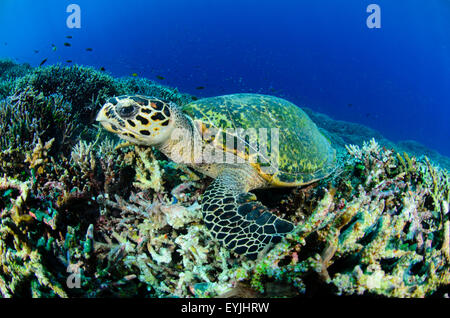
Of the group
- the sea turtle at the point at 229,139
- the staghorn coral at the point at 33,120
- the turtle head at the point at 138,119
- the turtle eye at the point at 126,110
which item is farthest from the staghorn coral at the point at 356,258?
the staghorn coral at the point at 33,120

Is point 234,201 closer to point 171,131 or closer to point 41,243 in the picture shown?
point 171,131

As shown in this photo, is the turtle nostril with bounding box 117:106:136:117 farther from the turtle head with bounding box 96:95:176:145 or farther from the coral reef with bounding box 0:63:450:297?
the coral reef with bounding box 0:63:450:297

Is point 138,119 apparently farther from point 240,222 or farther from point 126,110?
point 240,222

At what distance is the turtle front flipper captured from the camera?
1.53 meters

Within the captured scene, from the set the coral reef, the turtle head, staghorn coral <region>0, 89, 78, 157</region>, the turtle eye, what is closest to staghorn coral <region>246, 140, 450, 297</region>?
the coral reef

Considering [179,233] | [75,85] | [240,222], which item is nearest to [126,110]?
[179,233]

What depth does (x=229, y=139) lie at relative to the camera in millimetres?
2502

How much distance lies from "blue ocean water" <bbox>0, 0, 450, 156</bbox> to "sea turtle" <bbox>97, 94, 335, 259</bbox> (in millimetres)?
80916

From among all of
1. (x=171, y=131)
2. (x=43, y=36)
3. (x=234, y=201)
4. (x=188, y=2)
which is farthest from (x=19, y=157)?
(x=43, y=36)

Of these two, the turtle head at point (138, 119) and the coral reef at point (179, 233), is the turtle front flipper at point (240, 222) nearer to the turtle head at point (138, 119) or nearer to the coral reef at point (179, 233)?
the coral reef at point (179, 233)

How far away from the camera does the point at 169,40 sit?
305 ft

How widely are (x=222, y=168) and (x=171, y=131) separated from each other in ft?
2.50

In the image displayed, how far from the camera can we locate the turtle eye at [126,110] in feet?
7.50
